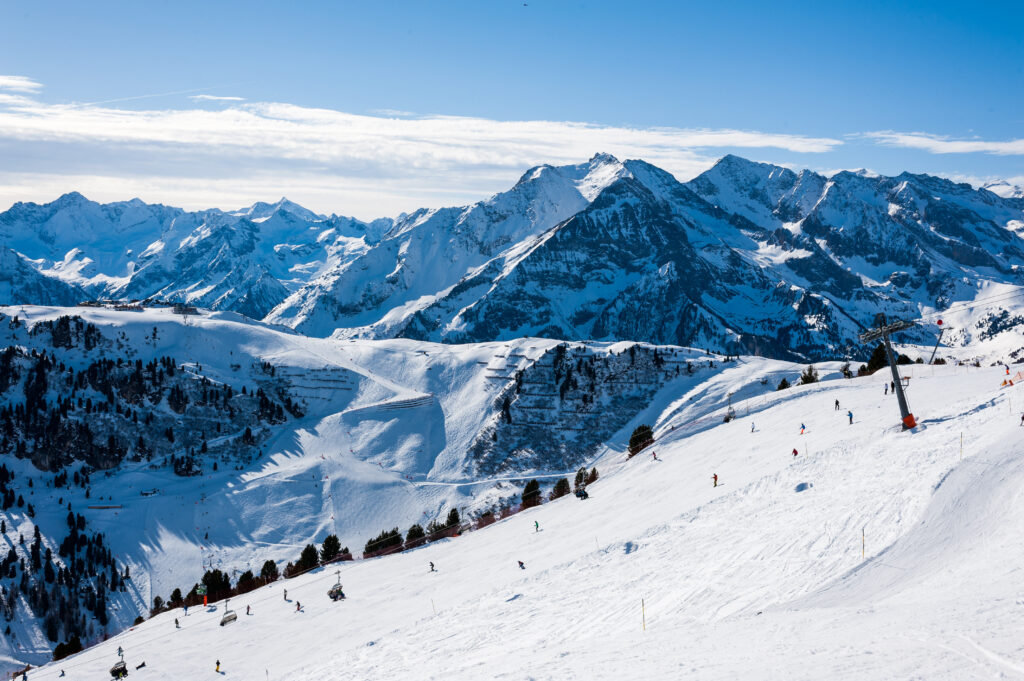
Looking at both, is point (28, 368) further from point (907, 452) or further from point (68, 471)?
point (907, 452)

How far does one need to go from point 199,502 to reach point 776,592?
404ft

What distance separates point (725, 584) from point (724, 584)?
2.3 inches

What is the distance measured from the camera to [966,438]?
3722 cm

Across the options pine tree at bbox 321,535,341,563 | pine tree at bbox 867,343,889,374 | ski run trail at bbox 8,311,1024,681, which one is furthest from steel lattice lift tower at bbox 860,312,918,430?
pine tree at bbox 321,535,341,563

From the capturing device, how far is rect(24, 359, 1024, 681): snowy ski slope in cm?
2158

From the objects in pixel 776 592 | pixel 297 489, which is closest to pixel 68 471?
pixel 297 489

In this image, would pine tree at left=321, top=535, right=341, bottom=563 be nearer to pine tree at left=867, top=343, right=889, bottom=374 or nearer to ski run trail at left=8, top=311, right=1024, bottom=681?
ski run trail at left=8, top=311, right=1024, bottom=681

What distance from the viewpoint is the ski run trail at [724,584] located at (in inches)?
850

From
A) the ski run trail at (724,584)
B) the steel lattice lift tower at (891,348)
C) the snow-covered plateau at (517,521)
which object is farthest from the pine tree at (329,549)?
the steel lattice lift tower at (891,348)

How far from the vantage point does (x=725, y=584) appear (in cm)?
2955

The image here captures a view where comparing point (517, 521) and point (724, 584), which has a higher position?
point (724, 584)

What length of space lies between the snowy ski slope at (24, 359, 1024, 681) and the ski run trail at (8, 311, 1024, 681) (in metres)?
0.13

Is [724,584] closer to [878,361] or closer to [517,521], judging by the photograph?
[517,521]

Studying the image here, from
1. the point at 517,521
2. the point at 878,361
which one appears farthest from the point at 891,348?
the point at 878,361
